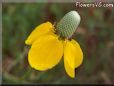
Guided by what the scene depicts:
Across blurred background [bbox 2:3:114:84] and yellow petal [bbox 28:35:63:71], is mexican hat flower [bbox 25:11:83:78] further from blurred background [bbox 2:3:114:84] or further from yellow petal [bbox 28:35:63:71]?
blurred background [bbox 2:3:114:84]

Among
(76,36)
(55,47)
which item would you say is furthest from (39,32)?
(76,36)

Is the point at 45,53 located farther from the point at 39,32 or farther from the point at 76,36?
the point at 76,36

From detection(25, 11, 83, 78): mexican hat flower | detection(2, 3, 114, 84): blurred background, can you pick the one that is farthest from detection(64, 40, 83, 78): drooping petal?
detection(2, 3, 114, 84): blurred background

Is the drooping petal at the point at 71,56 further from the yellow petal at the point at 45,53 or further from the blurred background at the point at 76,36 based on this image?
the blurred background at the point at 76,36

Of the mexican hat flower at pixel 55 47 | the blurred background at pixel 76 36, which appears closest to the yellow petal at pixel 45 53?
the mexican hat flower at pixel 55 47

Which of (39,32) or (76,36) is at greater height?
(39,32)

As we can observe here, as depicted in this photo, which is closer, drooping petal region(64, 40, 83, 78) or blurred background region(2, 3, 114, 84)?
drooping petal region(64, 40, 83, 78)

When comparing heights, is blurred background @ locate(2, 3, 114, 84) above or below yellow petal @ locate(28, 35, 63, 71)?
below

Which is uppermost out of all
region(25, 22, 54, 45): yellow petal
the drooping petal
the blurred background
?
region(25, 22, 54, 45): yellow petal
